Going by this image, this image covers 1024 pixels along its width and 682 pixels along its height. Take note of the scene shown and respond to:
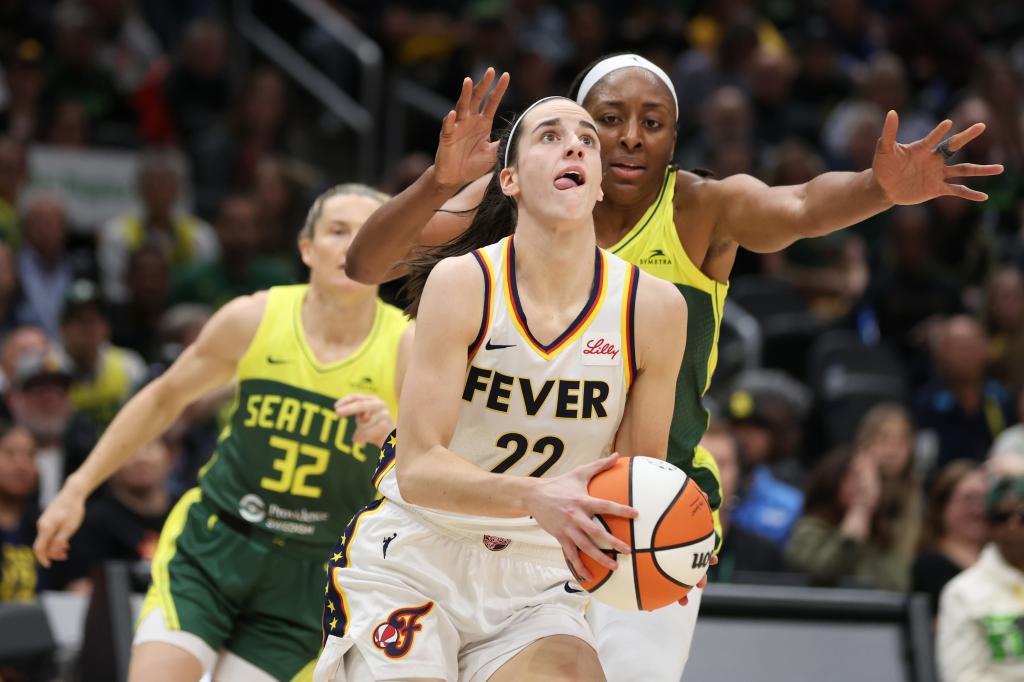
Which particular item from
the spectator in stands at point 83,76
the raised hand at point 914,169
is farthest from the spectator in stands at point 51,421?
the raised hand at point 914,169

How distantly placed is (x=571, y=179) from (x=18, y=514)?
4.66 meters

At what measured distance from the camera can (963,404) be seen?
1005cm

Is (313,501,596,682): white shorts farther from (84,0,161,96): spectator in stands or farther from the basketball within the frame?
(84,0,161,96): spectator in stands

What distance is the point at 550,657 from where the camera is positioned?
3.91 meters

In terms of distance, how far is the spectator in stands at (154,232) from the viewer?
420 inches

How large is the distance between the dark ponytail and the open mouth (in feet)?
1.78

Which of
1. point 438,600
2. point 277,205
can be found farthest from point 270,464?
point 277,205

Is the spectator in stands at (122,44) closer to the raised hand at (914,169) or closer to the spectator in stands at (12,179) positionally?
the spectator in stands at (12,179)

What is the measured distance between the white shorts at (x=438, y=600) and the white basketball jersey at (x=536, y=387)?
3.5 inches

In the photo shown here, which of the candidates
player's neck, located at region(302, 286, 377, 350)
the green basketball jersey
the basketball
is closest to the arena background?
the green basketball jersey

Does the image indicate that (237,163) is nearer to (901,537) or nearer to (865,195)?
(901,537)

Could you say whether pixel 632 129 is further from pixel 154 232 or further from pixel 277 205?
pixel 277 205

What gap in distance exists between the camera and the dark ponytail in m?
4.47

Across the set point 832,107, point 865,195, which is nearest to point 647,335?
point 865,195
